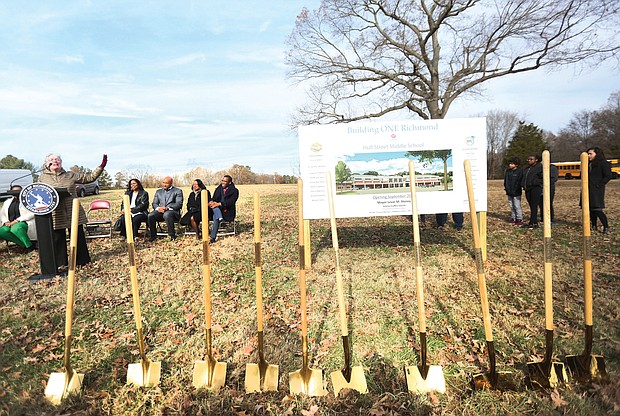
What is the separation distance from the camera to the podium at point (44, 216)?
5762mm

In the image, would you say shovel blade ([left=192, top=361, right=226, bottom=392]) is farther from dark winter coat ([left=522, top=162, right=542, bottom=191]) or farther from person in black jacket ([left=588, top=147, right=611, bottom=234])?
dark winter coat ([left=522, top=162, right=542, bottom=191])

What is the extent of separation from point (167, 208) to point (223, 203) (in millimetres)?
1422

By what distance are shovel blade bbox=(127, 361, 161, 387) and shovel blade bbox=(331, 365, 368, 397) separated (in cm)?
163

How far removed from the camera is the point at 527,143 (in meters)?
44.5

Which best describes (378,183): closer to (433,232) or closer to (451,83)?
(433,232)

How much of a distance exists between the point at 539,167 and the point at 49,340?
10.6m

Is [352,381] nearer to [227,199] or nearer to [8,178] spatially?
[227,199]

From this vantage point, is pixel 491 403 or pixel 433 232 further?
pixel 433 232

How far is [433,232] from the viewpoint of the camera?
30.6ft

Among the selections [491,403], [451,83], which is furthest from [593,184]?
[451,83]

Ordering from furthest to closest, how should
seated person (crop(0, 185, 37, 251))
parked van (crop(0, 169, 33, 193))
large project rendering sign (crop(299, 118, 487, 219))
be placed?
parked van (crop(0, 169, 33, 193)) < seated person (crop(0, 185, 37, 251)) < large project rendering sign (crop(299, 118, 487, 219))

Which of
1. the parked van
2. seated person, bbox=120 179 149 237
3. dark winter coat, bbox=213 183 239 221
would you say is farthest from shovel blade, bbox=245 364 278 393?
the parked van

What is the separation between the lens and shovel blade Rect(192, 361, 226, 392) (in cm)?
333

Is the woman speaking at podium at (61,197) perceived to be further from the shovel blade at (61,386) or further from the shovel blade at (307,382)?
the shovel blade at (307,382)
